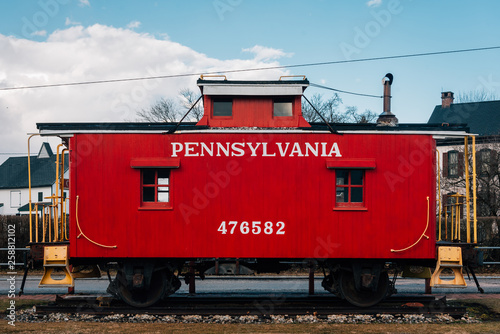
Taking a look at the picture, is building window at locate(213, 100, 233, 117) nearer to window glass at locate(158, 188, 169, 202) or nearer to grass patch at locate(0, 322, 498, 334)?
window glass at locate(158, 188, 169, 202)

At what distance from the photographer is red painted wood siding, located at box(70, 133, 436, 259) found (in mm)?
10914

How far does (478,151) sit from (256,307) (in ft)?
81.4

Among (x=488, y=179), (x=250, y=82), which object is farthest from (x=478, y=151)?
(x=250, y=82)

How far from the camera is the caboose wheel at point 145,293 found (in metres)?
11.2

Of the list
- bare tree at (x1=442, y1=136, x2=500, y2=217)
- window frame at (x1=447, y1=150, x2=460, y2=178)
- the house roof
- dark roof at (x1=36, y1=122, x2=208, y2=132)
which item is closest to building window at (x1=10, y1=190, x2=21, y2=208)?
the house roof

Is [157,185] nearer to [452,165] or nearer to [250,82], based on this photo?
[250,82]

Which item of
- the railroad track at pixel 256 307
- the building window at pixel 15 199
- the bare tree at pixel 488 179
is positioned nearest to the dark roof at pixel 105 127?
the railroad track at pixel 256 307

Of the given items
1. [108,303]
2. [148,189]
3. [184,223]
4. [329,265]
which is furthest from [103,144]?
[329,265]

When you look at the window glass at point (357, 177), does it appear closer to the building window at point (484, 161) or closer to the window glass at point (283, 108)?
the window glass at point (283, 108)

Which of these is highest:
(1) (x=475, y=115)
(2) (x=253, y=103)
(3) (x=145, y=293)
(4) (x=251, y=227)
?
(1) (x=475, y=115)

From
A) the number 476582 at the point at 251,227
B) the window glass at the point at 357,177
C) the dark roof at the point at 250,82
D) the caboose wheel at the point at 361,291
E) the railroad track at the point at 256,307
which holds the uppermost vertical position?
the dark roof at the point at 250,82

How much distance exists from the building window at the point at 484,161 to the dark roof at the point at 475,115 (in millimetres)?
8953

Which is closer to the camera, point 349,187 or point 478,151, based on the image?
point 349,187

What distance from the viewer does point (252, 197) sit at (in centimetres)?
1098
